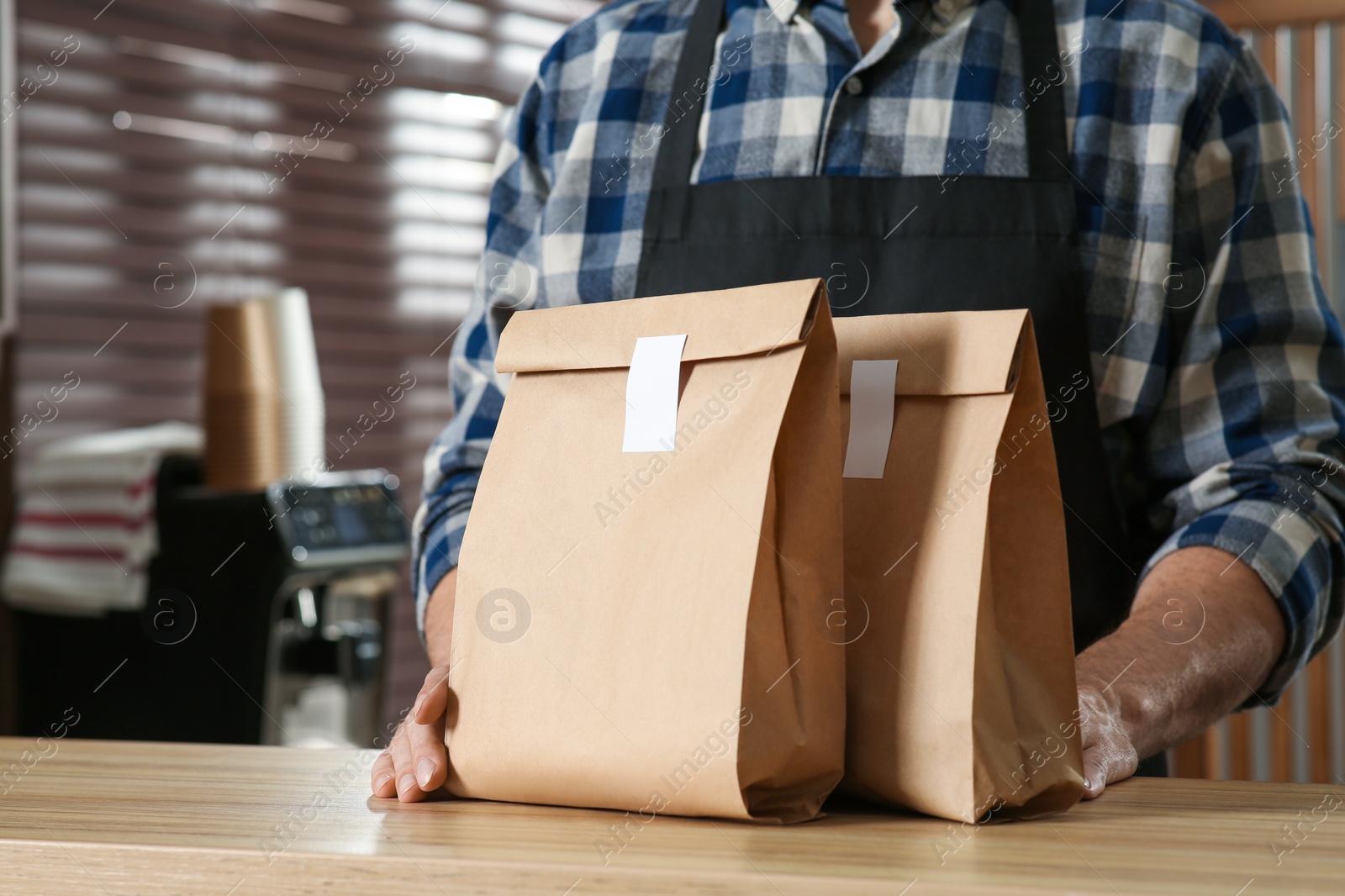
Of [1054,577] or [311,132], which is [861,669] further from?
[311,132]

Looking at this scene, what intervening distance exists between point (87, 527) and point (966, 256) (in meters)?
1.57

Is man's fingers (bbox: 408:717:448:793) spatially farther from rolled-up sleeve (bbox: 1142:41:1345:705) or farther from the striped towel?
the striped towel

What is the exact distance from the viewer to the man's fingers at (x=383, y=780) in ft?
2.27

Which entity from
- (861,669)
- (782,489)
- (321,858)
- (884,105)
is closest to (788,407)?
(782,489)

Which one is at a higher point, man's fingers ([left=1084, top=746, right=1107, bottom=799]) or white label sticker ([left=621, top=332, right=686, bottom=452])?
white label sticker ([left=621, top=332, right=686, bottom=452])

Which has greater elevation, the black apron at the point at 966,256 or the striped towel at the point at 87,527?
the black apron at the point at 966,256

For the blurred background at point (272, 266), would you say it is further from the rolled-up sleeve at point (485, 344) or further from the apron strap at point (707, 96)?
the apron strap at point (707, 96)

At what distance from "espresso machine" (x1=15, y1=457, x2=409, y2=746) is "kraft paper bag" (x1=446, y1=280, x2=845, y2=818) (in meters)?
1.32

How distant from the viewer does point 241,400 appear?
2.05 meters

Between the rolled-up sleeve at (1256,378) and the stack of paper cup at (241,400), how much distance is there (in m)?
1.46

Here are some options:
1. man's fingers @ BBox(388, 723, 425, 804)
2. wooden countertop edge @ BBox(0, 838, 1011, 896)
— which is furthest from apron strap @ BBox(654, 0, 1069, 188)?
wooden countertop edge @ BBox(0, 838, 1011, 896)

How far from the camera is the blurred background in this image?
6.44 feet

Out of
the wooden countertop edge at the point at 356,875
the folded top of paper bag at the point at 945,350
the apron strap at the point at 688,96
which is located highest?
the apron strap at the point at 688,96

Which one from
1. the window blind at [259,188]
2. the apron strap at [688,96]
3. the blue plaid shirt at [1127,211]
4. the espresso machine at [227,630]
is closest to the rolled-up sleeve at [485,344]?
the blue plaid shirt at [1127,211]
